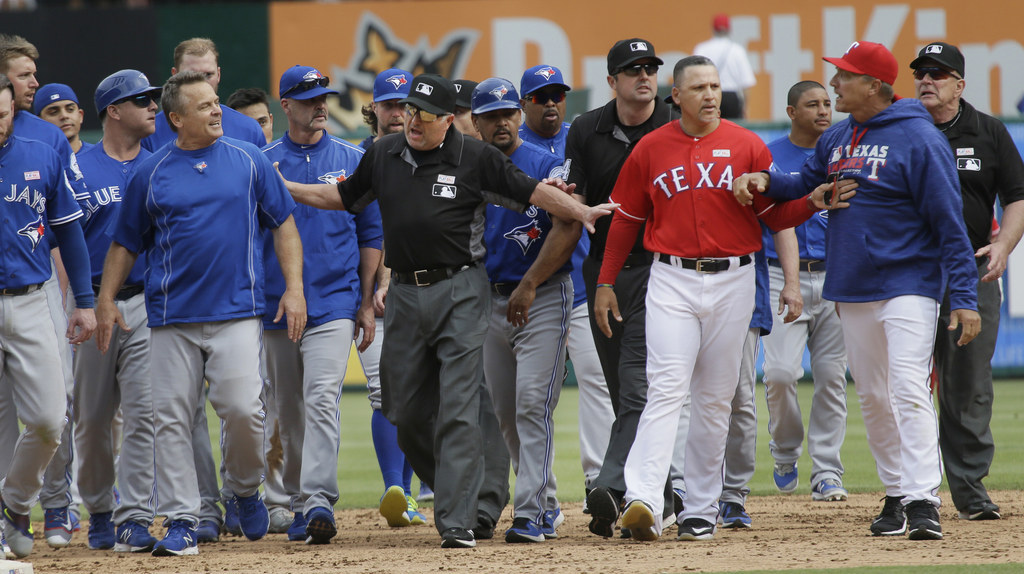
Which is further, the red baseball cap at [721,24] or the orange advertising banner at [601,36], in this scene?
the orange advertising banner at [601,36]

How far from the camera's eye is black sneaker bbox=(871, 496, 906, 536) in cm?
635

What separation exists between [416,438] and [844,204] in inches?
93.8

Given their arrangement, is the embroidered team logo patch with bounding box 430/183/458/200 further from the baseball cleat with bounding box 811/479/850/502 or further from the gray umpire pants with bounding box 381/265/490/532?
the baseball cleat with bounding box 811/479/850/502

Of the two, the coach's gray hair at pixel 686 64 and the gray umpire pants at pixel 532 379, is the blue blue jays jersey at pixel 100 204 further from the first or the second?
the coach's gray hair at pixel 686 64

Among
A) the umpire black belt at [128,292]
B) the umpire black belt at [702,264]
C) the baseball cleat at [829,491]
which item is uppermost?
the umpire black belt at [702,264]

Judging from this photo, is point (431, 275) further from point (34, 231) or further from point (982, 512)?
point (982, 512)

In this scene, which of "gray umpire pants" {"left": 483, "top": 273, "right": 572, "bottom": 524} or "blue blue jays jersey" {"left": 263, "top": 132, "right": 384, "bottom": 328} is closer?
"gray umpire pants" {"left": 483, "top": 273, "right": 572, "bottom": 524}

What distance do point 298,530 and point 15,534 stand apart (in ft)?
4.58

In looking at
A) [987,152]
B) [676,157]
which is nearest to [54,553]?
[676,157]

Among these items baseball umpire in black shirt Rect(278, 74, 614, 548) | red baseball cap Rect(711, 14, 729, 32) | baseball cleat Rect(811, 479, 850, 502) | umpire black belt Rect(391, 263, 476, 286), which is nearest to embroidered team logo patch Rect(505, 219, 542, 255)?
baseball umpire in black shirt Rect(278, 74, 614, 548)

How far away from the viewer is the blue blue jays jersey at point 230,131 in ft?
25.2

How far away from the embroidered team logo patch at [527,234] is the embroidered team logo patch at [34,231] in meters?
2.35

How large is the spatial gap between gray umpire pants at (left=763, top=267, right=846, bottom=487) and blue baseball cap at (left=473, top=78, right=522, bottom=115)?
239 cm

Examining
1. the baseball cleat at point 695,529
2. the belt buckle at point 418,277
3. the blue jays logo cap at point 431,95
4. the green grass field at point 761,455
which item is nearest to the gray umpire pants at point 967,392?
the green grass field at point 761,455
